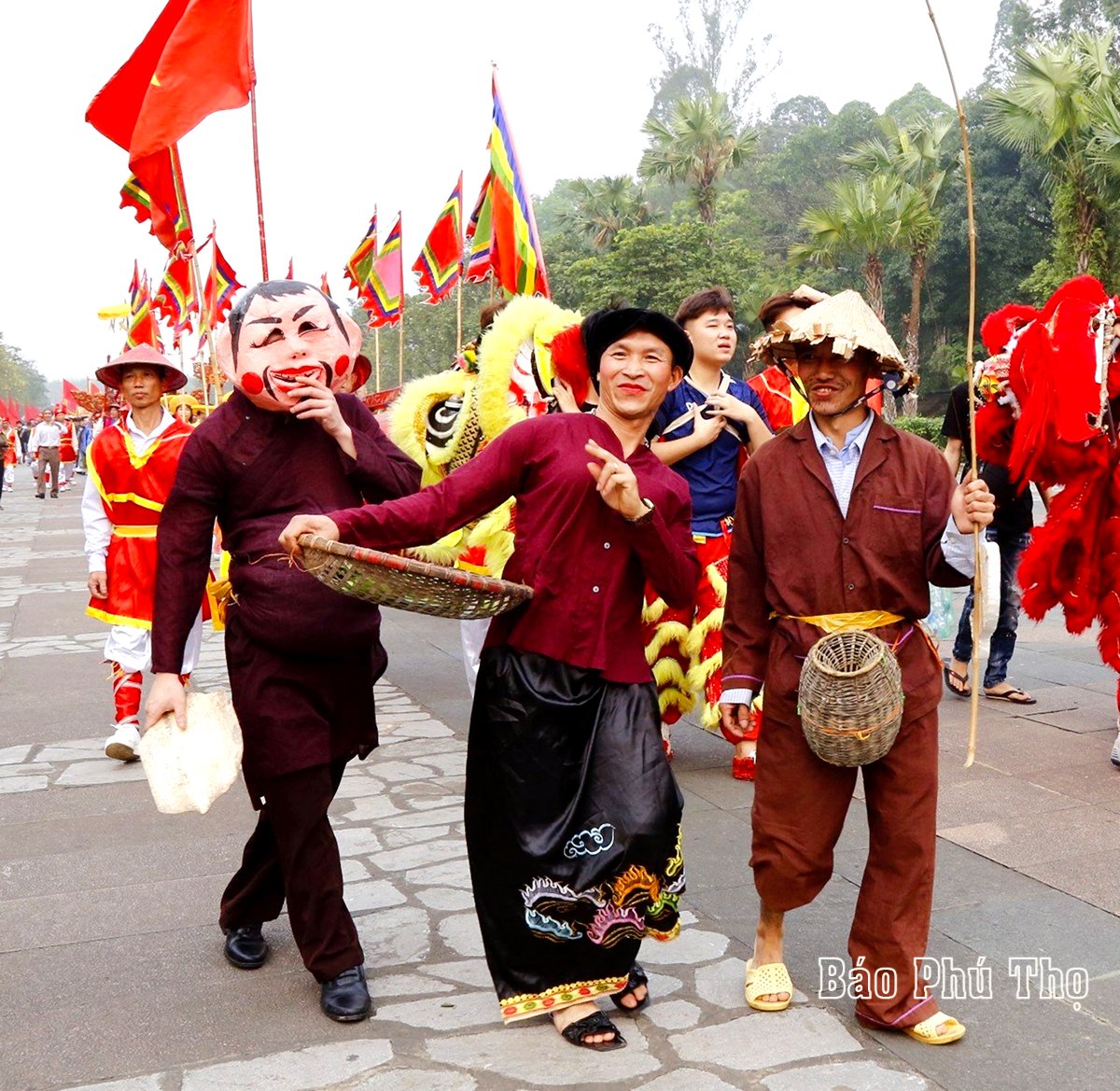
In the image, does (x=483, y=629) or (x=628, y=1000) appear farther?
(x=483, y=629)

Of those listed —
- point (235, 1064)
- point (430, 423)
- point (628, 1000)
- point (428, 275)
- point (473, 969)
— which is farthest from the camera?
point (428, 275)

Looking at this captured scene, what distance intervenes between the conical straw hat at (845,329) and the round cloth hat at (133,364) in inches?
143

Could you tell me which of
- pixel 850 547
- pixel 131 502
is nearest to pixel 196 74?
pixel 131 502

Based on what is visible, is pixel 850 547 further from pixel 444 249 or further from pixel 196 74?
pixel 444 249

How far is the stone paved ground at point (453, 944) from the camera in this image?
303 centimetres

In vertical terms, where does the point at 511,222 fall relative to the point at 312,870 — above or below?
above

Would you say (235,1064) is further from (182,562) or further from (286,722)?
(182,562)

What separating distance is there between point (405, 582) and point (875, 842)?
1.35 meters

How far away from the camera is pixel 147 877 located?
4.45 m

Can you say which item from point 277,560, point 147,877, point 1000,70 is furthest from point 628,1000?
point 1000,70

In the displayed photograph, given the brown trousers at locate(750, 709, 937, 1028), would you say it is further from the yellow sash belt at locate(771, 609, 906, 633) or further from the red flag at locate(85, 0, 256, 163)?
the red flag at locate(85, 0, 256, 163)

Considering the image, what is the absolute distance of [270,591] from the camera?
11.0ft

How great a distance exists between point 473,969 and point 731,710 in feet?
3.47

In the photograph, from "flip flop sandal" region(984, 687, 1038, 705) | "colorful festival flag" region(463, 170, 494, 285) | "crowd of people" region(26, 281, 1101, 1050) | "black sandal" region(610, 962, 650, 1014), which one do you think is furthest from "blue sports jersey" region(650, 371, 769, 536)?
"colorful festival flag" region(463, 170, 494, 285)
